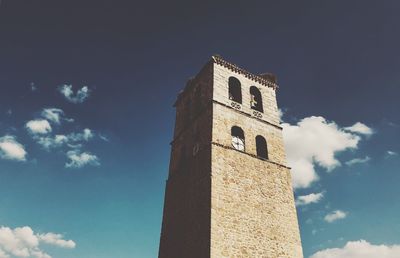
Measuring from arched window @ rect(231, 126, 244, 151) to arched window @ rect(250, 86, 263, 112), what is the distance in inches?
100

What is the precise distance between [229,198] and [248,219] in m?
1.18

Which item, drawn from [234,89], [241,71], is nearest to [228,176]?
[234,89]

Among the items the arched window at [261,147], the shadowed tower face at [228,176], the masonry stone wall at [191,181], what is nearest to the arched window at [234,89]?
the shadowed tower face at [228,176]

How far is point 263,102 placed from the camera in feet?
64.1

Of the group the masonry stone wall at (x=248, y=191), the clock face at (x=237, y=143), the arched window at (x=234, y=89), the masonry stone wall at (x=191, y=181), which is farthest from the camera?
the arched window at (x=234, y=89)

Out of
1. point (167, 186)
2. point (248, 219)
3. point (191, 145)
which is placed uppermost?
point (191, 145)

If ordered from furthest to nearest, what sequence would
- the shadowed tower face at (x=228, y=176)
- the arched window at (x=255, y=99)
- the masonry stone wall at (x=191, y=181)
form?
the arched window at (x=255, y=99) < the masonry stone wall at (x=191, y=181) < the shadowed tower face at (x=228, y=176)

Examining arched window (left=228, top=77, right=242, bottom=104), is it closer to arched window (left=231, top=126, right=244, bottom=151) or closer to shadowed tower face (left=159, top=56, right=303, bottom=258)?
shadowed tower face (left=159, top=56, right=303, bottom=258)

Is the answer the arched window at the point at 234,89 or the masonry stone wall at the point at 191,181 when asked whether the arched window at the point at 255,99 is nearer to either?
the arched window at the point at 234,89

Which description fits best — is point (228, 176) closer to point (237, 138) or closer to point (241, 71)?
point (237, 138)

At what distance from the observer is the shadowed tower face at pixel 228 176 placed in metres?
13.2

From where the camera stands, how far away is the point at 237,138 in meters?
16.8

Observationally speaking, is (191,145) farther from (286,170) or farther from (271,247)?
(271,247)

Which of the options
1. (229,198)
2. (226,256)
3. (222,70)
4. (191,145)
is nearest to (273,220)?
(229,198)
